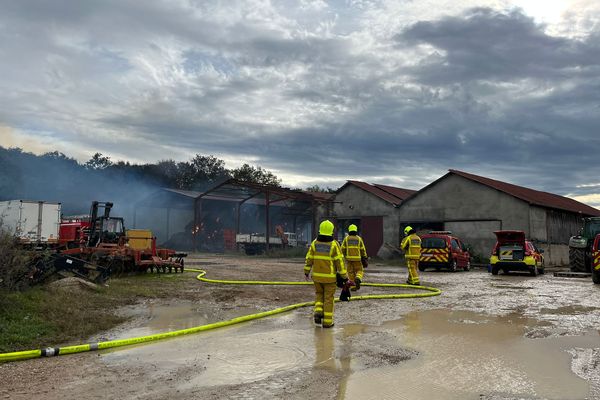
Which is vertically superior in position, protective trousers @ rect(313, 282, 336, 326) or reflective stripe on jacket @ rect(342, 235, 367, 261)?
reflective stripe on jacket @ rect(342, 235, 367, 261)

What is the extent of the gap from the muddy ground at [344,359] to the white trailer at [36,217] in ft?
56.6

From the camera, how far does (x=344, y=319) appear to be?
8961 millimetres

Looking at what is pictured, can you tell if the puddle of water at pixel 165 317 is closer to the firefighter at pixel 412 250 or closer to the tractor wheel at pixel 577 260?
the firefighter at pixel 412 250

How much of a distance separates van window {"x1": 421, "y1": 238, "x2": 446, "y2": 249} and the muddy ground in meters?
12.2

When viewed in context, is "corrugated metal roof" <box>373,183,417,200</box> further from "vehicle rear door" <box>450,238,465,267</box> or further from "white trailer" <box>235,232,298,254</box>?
"vehicle rear door" <box>450,238,465,267</box>

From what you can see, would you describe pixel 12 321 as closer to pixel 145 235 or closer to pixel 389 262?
pixel 145 235

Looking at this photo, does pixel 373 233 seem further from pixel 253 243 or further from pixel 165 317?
pixel 165 317

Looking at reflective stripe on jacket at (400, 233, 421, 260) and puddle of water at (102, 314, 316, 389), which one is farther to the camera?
reflective stripe on jacket at (400, 233, 421, 260)

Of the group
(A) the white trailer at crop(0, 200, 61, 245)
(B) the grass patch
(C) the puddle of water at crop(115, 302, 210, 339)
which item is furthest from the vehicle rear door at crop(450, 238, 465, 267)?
(A) the white trailer at crop(0, 200, 61, 245)

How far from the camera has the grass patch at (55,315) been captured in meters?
7.04

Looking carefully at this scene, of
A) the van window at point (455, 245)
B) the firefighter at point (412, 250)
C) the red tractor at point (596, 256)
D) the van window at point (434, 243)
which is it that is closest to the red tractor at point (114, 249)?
the firefighter at point (412, 250)

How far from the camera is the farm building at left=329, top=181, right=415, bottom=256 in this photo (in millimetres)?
36787

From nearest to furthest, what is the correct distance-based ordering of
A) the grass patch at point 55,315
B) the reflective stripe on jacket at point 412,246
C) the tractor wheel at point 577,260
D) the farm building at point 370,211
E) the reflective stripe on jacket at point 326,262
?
the grass patch at point 55,315 → the reflective stripe on jacket at point 326,262 → the reflective stripe on jacket at point 412,246 → the tractor wheel at point 577,260 → the farm building at point 370,211

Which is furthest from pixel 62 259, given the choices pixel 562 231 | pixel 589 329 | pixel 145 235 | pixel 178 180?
pixel 178 180
